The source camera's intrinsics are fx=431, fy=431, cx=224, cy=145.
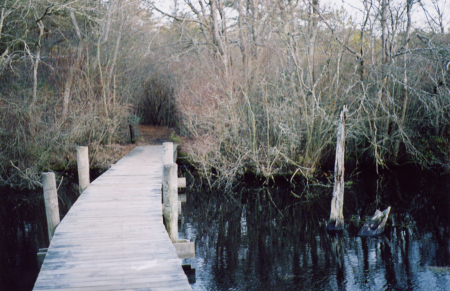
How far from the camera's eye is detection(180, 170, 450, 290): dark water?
7.42m

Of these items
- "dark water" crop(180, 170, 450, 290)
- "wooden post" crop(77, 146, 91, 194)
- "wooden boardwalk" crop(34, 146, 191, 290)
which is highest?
"wooden post" crop(77, 146, 91, 194)

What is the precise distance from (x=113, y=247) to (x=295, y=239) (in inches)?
193

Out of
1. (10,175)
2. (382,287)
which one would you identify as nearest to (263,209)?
(382,287)

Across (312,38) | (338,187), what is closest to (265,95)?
(312,38)

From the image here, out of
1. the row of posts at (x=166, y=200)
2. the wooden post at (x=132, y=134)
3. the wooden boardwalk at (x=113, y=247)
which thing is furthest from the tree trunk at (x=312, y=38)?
the wooden post at (x=132, y=134)

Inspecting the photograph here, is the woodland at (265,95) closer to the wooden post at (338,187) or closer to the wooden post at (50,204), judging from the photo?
the wooden post at (338,187)

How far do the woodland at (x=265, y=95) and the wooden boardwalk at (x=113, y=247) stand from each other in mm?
5299

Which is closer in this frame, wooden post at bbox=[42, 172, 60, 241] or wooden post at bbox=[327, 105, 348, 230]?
wooden post at bbox=[42, 172, 60, 241]

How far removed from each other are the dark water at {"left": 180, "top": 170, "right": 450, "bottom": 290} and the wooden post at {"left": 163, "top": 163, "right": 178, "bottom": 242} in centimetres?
110

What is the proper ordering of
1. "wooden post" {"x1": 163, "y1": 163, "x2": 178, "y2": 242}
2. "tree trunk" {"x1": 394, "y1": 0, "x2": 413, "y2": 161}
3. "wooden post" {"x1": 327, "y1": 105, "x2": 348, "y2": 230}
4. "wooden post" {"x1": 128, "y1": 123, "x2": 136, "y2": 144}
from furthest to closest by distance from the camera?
"wooden post" {"x1": 128, "y1": 123, "x2": 136, "y2": 144}
"tree trunk" {"x1": 394, "y1": 0, "x2": 413, "y2": 161}
"wooden post" {"x1": 327, "y1": 105, "x2": 348, "y2": 230}
"wooden post" {"x1": 163, "y1": 163, "x2": 178, "y2": 242}

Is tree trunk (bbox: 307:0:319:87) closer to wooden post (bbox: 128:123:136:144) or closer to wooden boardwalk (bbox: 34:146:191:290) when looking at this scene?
wooden boardwalk (bbox: 34:146:191:290)

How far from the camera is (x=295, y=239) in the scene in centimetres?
949

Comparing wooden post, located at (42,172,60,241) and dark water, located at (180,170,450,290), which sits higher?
wooden post, located at (42,172,60,241)

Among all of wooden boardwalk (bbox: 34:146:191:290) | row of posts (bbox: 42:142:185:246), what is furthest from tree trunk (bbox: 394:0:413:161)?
wooden boardwalk (bbox: 34:146:191:290)
